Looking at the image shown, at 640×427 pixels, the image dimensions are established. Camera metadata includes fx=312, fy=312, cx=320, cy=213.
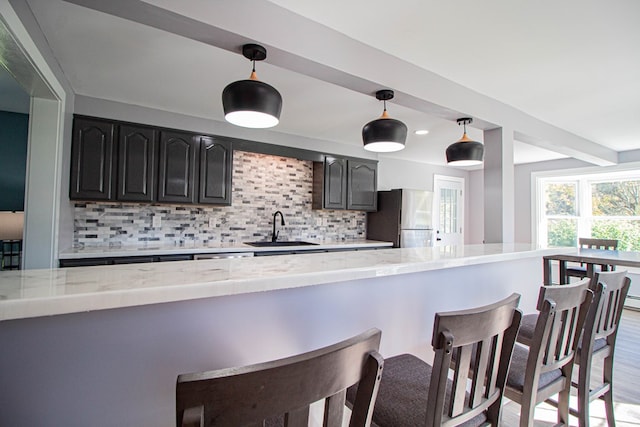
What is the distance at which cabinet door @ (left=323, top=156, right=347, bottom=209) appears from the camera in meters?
4.31

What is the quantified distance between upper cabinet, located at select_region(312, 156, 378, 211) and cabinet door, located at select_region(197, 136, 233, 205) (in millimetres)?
1315

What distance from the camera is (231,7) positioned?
1.41 m

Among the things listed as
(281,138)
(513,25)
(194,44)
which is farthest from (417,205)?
(194,44)

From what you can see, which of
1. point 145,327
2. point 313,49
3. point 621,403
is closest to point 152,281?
point 145,327

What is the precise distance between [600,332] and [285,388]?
5.93 ft

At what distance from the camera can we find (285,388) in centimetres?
51

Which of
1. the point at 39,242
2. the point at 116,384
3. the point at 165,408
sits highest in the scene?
the point at 39,242

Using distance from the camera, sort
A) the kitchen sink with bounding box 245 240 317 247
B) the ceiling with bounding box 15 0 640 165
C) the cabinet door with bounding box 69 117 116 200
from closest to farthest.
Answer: the ceiling with bounding box 15 0 640 165 → the cabinet door with bounding box 69 117 116 200 → the kitchen sink with bounding box 245 240 317 247

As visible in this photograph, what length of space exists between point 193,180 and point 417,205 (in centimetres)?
304

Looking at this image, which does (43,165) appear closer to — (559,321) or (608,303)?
(559,321)

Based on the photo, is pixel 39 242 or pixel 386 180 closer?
pixel 39 242

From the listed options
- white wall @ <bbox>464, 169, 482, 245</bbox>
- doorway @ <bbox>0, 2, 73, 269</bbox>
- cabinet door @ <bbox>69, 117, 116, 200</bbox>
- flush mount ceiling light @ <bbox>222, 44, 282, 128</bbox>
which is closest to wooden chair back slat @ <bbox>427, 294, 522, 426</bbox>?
flush mount ceiling light @ <bbox>222, 44, 282, 128</bbox>

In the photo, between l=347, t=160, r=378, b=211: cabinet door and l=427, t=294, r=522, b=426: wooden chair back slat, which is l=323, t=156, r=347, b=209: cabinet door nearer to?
l=347, t=160, r=378, b=211: cabinet door

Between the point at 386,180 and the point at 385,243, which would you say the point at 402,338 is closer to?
the point at 385,243
